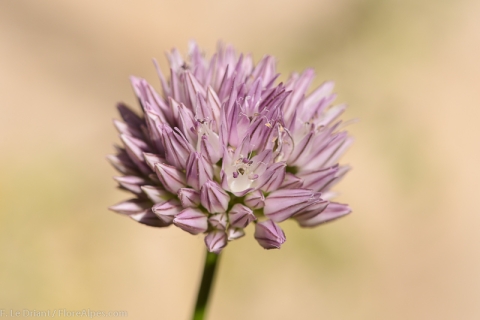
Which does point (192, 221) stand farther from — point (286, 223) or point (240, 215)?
point (286, 223)

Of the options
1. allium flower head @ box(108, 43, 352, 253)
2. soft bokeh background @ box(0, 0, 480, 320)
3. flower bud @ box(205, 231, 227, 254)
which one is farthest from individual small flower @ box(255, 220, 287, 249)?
soft bokeh background @ box(0, 0, 480, 320)

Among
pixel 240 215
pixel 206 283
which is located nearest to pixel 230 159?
pixel 240 215

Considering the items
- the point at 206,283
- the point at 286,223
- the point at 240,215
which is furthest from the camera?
the point at 286,223

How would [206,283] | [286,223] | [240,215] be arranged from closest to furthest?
[240,215]
[206,283]
[286,223]

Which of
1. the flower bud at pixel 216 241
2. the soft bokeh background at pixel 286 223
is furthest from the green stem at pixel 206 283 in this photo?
the soft bokeh background at pixel 286 223

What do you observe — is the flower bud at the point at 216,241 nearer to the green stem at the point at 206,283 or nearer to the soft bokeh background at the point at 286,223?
the green stem at the point at 206,283

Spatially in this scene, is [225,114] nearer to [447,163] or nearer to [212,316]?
[212,316]

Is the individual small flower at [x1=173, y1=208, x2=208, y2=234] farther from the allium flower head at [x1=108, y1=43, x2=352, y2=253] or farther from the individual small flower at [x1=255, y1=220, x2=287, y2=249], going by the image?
the individual small flower at [x1=255, y1=220, x2=287, y2=249]
